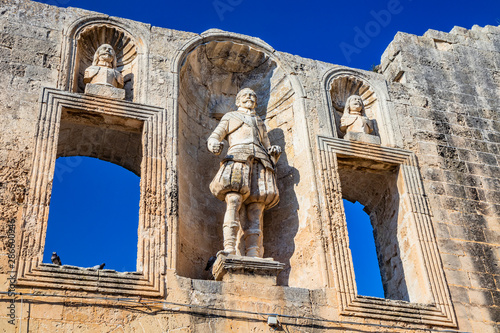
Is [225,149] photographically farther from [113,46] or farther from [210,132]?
[113,46]

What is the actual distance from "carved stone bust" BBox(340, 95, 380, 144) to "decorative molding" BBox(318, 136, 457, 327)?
0.18m

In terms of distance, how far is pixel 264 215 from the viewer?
35.7 feet

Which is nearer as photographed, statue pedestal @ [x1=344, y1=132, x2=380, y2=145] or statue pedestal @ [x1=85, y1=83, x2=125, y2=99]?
statue pedestal @ [x1=85, y1=83, x2=125, y2=99]

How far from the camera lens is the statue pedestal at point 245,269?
351 inches

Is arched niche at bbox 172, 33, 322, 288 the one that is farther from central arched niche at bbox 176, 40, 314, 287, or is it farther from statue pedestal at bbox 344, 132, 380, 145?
statue pedestal at bbox 344, 132, 380, 145

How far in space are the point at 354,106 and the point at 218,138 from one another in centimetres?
265

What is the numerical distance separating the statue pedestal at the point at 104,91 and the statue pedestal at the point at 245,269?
2.81m

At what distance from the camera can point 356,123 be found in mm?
11469

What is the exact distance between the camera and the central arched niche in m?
10.2

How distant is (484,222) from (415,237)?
1277mm

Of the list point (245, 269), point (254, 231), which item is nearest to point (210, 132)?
point (254, 231)

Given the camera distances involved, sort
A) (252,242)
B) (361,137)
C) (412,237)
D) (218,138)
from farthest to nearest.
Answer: (361,137)
(412,237)
(218,138)
(252,242)

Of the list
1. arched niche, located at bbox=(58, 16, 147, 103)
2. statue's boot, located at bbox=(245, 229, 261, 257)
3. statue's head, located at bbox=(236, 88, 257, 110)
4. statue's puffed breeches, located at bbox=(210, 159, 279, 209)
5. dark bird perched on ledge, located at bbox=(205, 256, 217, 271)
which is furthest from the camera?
statue's head, located at bbox=(236, 88, 257, 110)

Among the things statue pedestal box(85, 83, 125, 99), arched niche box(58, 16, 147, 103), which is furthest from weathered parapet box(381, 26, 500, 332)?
statue pedestal box(85, 83, 125, 99)
